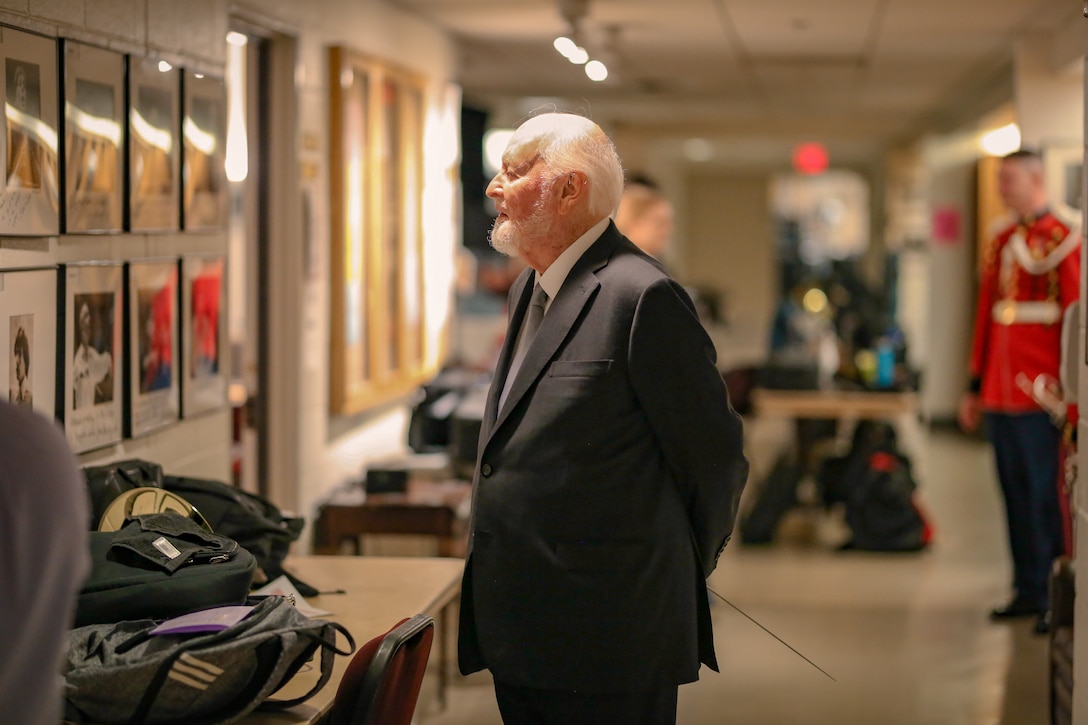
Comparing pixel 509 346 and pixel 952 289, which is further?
pixel 952 289

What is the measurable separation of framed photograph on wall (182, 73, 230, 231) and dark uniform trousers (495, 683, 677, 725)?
2087 mm

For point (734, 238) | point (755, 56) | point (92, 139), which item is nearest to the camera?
point (92, 139)

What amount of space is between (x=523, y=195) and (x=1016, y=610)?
4067 millimetres

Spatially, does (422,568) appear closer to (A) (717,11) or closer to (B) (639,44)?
(A) (717,11)

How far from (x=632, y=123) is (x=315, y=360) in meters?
9.21

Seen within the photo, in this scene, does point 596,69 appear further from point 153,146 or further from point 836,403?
point 153,146

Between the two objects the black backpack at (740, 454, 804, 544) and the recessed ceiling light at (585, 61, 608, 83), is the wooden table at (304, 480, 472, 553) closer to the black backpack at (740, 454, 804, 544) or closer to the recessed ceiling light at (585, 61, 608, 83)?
the black backpack at (740, 454, 804, 544)

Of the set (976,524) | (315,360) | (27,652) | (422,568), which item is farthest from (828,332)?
(27,652)

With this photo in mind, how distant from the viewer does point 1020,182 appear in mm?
5469

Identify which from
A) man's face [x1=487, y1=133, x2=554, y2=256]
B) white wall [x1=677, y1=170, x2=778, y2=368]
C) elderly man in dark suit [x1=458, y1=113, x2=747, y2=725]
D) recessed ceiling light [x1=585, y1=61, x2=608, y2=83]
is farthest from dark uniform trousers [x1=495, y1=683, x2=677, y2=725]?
white wall [x1=677, y1=170, x2=778, y2=368]

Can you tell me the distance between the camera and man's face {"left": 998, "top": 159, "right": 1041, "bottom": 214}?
545 centimetres

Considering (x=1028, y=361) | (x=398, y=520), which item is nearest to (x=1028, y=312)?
(x=1028, y=361)

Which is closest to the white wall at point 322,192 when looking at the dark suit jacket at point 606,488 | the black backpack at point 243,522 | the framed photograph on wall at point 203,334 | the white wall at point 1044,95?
the framed photograph on wall at point 203,334

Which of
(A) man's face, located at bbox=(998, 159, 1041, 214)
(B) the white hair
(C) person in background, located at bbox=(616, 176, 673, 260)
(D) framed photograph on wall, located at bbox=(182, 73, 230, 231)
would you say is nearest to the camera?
(B) the white hair
